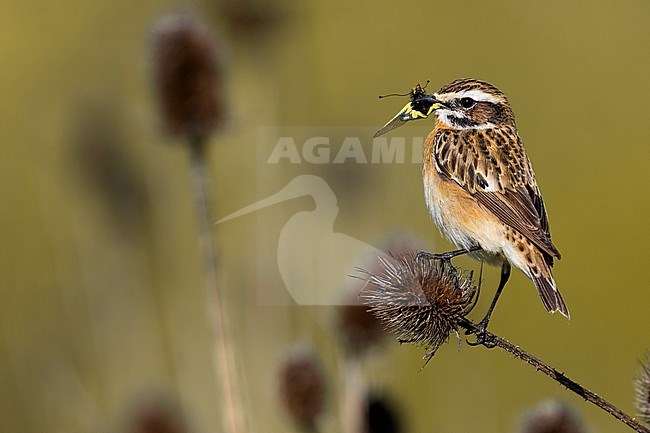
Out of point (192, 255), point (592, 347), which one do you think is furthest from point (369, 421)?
point (592, 347)

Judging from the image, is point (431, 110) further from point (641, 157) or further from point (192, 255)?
point (641, 157)

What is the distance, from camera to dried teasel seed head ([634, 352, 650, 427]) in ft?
7.31

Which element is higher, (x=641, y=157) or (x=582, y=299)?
(x=641, y=157)

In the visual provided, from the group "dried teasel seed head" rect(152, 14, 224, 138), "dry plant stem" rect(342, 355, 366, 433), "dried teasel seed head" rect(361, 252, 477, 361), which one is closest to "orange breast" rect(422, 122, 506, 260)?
"dried teasel seed head" rect(361, 252, 477, 361)

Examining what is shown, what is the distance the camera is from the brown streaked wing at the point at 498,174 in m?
2.60

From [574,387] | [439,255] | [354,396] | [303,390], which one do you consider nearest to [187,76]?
[303,390]

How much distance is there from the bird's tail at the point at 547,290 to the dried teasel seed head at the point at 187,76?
1.32 m

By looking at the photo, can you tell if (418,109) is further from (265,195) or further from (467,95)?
(265,195)

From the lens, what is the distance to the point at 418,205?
455cm

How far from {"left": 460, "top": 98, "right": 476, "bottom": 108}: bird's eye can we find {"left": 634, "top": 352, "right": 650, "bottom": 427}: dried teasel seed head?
3.00ft

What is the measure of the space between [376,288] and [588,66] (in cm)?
706

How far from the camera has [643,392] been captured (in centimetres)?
230

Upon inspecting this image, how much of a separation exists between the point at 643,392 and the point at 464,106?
1011 millimetres

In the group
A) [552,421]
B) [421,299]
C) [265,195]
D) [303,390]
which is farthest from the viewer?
[265,195]
